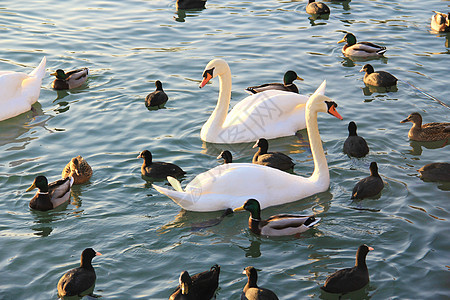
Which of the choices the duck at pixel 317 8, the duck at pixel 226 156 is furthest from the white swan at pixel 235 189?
the duck at pixel 317 8

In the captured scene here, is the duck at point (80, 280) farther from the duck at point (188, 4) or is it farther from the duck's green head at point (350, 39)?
the duck at point (188, 4)

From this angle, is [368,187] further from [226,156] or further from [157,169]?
[157,169]

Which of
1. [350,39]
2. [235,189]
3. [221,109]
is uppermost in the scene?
[350,39]

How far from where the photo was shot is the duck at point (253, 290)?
24.2 feet

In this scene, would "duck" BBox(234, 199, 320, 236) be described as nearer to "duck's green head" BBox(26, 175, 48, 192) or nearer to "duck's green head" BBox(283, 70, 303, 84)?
"duck's green head" BBox(26, 175, 48, 192)

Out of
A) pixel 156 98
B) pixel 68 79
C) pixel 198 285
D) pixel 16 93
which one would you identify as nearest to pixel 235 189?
pixel 198 285

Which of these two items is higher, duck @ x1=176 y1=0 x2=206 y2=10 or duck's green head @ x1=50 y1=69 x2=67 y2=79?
duck @ x1=176 y1=0 x2=206 y2=10

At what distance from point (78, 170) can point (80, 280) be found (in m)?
2.84

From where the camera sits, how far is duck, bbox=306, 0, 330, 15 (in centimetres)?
1795

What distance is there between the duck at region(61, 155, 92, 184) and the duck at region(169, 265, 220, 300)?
326 cm

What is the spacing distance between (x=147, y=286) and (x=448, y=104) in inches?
293

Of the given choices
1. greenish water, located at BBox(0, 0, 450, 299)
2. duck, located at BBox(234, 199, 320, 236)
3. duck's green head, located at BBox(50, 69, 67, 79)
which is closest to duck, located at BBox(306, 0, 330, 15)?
greenish water, located at BBox(0, 0, 450, 299)

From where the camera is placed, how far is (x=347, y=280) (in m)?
7.73

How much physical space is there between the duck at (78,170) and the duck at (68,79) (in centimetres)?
391
